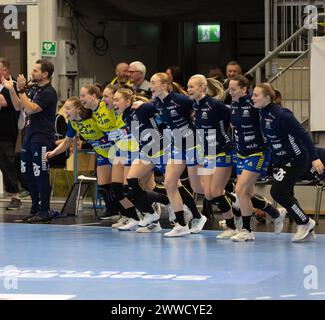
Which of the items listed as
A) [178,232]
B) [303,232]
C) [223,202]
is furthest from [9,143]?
[303,232]

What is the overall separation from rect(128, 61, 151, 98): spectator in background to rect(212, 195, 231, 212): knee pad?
252 cm

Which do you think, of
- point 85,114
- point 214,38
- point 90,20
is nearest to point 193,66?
point 214,38

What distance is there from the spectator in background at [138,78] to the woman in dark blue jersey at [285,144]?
116 inches

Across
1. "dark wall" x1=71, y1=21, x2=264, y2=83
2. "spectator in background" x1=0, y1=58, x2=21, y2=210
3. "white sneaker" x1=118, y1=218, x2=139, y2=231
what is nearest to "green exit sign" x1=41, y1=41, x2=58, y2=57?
"spectator in background" x1=0, y1=58, x2=21, y2=210

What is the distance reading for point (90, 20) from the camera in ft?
60.9

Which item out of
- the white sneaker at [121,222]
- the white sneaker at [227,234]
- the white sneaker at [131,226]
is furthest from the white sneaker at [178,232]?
the white sneaker at [121,222]

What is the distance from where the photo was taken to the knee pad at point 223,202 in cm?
1073

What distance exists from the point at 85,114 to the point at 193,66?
838cm

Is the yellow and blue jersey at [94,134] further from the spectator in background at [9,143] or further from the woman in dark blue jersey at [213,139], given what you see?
the spectator in background at [9,143]

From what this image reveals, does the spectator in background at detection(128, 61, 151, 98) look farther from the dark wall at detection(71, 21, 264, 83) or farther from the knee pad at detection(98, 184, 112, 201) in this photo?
the dark wall at detection(71, 21, 264, 83)

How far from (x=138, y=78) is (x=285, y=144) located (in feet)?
11.2

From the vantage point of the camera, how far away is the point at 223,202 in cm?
1076
